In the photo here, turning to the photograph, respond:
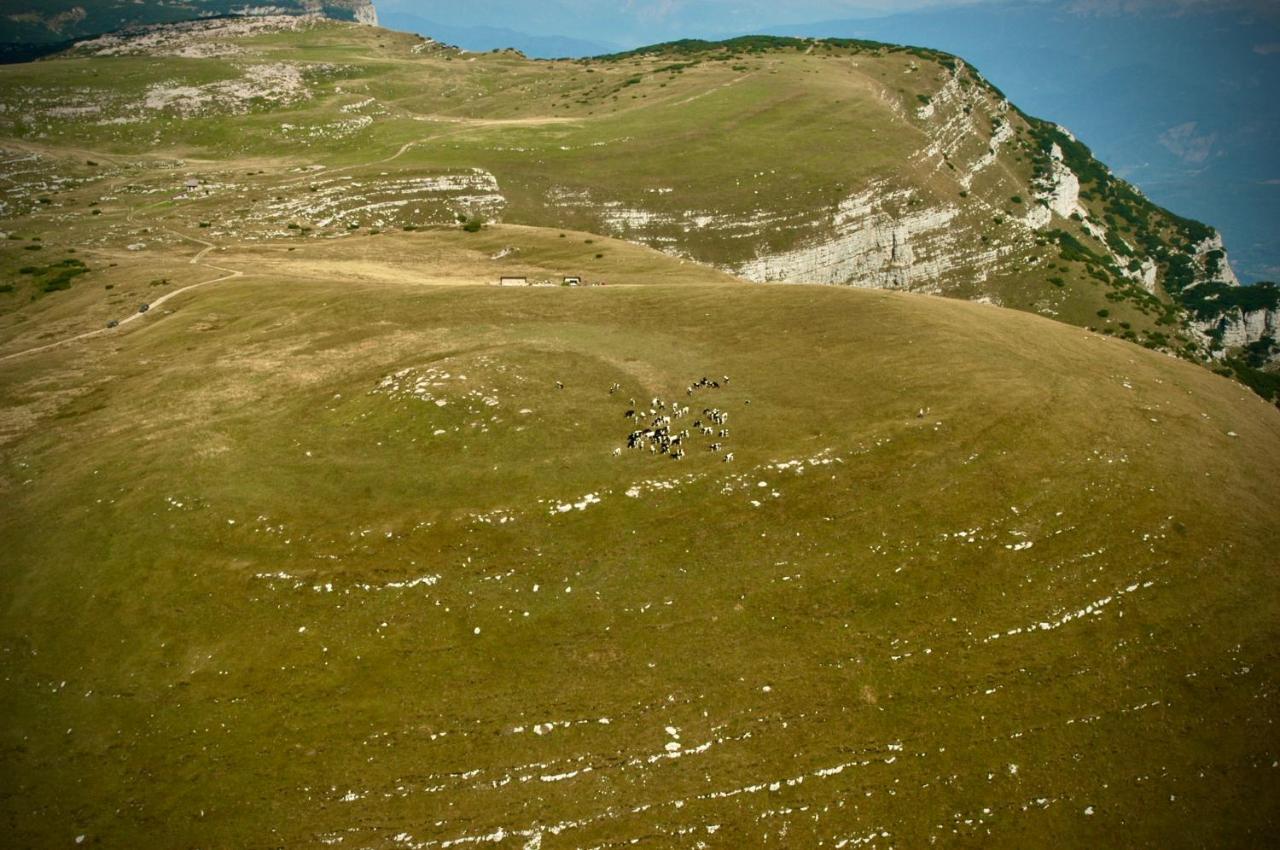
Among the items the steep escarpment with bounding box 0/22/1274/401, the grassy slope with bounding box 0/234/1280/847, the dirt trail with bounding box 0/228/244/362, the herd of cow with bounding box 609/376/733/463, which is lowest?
the grassy slope with bounding box 0/234/1280/847

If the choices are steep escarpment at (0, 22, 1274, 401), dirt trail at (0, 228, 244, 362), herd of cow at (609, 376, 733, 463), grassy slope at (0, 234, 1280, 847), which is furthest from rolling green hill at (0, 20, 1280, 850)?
steep escarpment at (0, 22, 1274, 401)

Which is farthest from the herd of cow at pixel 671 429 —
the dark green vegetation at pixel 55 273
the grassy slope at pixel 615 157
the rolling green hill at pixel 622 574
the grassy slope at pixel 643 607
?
the grassy slope at pixel 615 157

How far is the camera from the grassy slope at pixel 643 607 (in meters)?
23.8

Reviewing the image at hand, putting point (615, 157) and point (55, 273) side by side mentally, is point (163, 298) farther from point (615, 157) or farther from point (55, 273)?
point (615, 157)

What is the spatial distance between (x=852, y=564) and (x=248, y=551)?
105 feet

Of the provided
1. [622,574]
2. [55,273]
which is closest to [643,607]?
[622,574]

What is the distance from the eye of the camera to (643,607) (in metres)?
30.6

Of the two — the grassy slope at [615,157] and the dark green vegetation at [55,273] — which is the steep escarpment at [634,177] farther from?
the dark green vegetation at [55,273]

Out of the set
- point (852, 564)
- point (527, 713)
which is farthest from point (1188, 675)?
point (527, 713)

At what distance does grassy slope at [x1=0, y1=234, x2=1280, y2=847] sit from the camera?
23828 mm

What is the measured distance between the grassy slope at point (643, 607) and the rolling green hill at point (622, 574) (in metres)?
0.16

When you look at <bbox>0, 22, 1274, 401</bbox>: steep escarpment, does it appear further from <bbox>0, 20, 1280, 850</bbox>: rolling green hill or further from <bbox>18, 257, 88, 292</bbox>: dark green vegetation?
<bbox>0, 20, 1280, 850</bbox>: rolling green hill

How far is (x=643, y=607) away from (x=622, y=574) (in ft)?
7.35

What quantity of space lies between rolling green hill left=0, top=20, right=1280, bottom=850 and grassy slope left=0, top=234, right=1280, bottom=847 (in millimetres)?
165
